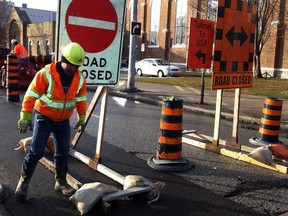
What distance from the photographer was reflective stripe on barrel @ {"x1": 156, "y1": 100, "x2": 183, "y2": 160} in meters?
5.73

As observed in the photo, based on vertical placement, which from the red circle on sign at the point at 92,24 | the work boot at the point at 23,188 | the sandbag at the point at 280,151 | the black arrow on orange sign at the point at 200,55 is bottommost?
the work boot at the point at 23,188

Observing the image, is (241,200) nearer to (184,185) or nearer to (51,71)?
(184,185)

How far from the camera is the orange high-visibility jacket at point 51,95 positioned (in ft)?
13.6

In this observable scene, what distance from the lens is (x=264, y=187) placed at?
5223 millimetres

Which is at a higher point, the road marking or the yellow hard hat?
the road marking

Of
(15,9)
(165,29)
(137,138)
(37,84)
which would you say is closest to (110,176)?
(37,84)

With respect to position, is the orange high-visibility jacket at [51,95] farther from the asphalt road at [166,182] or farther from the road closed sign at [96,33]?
the asphalt road at [166,182]

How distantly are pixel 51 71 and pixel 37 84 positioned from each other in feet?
0.71

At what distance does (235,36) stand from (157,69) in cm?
2497

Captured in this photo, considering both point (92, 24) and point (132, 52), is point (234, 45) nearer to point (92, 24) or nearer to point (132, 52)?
point (92, 24)

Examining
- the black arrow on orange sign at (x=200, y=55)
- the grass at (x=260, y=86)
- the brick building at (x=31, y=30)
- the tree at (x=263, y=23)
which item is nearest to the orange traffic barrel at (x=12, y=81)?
the black arrow on orange sign at (x=200, y=55)

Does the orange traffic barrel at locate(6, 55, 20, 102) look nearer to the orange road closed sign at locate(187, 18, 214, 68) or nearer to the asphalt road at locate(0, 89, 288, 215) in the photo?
the asphalt road at locate(0, 89, 288, 215)

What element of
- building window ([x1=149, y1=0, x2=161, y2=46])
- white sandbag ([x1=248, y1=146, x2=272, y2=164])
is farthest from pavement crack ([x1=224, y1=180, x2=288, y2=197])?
building window ([x1=149, y1=0, x2=161, y2=46])

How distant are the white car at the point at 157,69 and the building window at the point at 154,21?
11458mm
